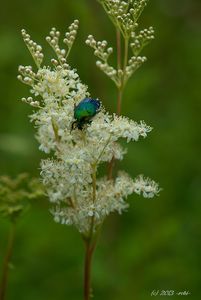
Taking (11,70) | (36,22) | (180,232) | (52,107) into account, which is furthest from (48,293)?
(36,22)

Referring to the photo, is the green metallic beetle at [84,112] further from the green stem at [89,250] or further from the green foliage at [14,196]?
the green foliage at [14,196]

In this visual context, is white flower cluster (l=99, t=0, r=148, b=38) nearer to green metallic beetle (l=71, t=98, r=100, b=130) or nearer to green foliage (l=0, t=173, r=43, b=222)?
green metallic beetle (l=71, t=98, r=100, b=130)

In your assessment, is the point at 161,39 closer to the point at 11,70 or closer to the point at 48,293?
the point at 11,70

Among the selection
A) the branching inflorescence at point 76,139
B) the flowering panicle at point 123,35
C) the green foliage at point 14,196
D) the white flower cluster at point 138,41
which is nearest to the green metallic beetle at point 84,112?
the branching inflorescence at point 76,139

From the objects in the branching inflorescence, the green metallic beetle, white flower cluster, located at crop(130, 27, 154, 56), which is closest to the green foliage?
the branching inflorescence

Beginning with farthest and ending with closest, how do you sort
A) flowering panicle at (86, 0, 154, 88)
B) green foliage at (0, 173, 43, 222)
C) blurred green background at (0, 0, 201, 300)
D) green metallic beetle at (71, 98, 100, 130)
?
blurred green background at (0, 0, 201, 300) < green foliage at (0, 173, 43, 222) < flowering panicle at (86, 0, 154, 88) < green metallic beetle at (71, 98, 100, 130)

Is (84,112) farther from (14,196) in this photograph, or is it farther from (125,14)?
(14,196)
